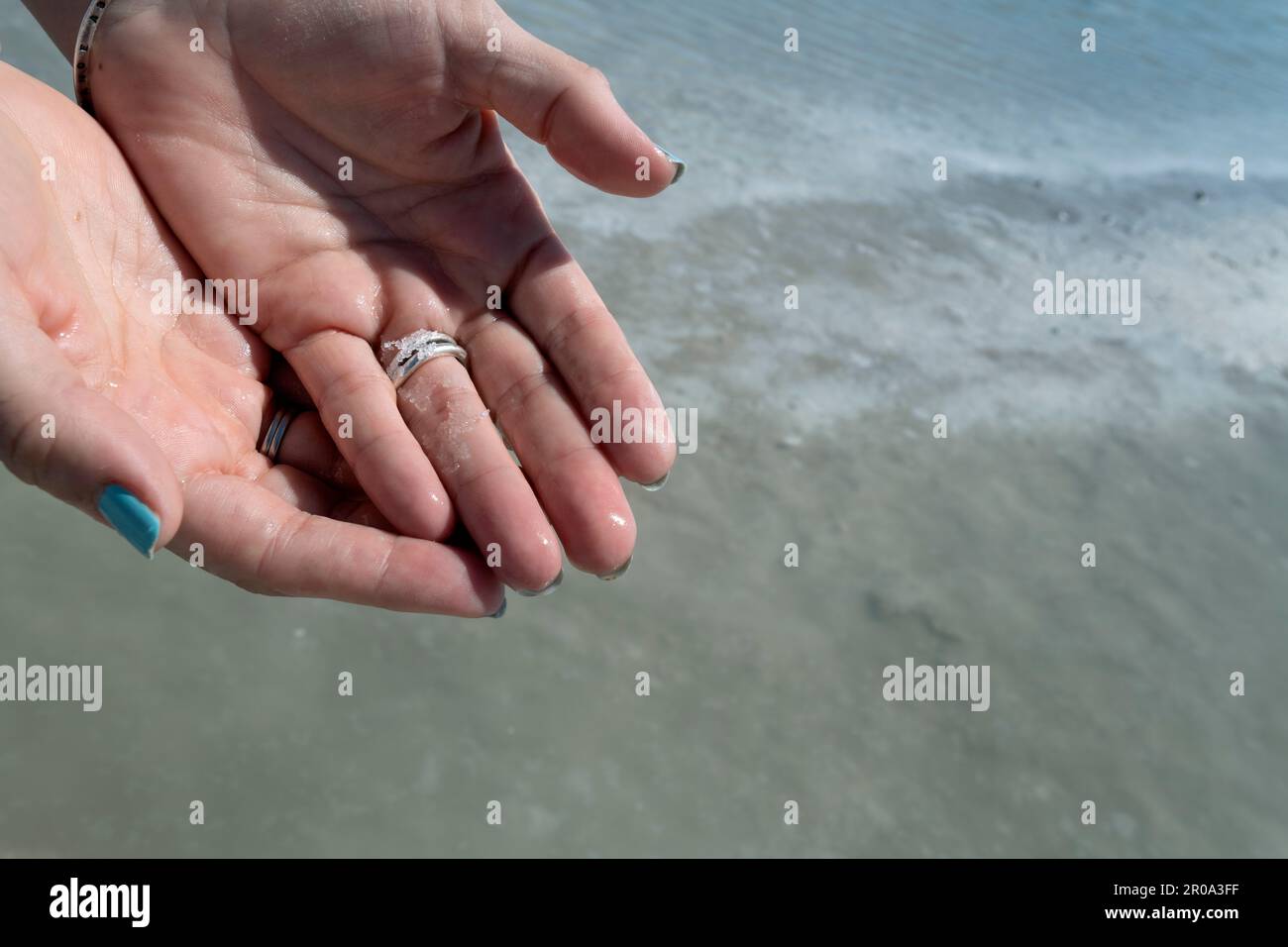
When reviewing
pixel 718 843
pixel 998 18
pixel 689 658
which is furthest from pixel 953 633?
pixel 998 18

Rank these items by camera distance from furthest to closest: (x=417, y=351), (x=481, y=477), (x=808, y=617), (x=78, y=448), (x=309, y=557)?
(x=808, y=617), (x=417, y=351), (x=481, y=477), (x=309, y=557), (x=78, y=448)

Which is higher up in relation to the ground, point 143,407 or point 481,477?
point 143,407

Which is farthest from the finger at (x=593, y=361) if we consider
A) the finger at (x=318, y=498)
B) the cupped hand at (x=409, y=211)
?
the finger at (x=318, y=498)

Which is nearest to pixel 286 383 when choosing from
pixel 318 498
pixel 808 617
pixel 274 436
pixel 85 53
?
pixel 274 436

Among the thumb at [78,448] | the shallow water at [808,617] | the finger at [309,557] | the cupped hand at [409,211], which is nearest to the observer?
the thumb at [78,448]

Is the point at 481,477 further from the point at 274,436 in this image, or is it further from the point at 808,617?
the point at 808,617

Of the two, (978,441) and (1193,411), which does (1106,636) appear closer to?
(978,441)

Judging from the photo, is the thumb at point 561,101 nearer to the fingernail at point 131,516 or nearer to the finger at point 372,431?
the finger at point 372,431
